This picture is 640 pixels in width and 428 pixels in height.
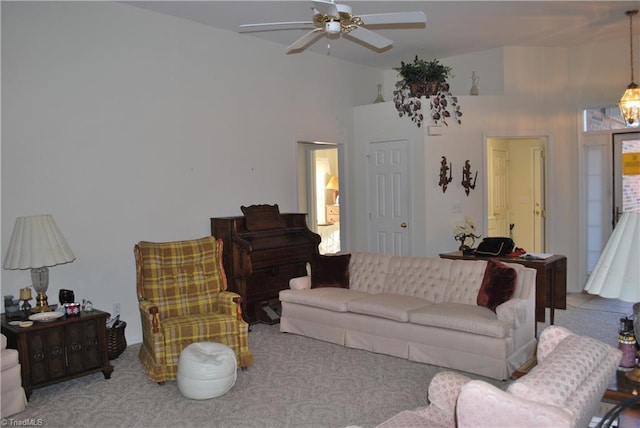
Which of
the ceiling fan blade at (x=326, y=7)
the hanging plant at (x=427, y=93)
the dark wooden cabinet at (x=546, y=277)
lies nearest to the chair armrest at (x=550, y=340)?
the ceiling fan blade at (x=326, y=7)

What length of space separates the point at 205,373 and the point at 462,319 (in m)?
2.04

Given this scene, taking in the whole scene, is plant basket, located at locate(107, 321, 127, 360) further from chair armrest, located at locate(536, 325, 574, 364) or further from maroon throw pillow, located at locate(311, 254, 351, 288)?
chair armrest, located at locate(536, 325, 574, 364)

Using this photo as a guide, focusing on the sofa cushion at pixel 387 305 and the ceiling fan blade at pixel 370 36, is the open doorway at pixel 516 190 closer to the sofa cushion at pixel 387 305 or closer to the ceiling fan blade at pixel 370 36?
the sofa cushion at pixel 387 305

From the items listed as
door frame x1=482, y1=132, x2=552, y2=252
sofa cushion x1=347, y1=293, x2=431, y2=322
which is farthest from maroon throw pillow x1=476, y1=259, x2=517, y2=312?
door frame x1=482, y1=132, x2=552, y2=252

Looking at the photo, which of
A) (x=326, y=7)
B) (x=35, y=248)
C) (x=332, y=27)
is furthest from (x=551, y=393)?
(x=35, y=248)

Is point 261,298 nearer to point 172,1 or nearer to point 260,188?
point 260,188

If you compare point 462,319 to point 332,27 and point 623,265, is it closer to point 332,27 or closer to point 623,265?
point 623,265

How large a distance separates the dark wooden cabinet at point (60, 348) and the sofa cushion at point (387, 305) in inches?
87.0

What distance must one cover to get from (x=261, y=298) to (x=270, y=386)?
198 cm

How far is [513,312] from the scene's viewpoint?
13.2ft

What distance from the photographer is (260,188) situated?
21.2 feet

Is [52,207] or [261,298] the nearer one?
[52,207]

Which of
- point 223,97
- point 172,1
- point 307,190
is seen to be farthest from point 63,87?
point 307,190

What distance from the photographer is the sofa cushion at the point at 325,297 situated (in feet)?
16.4
